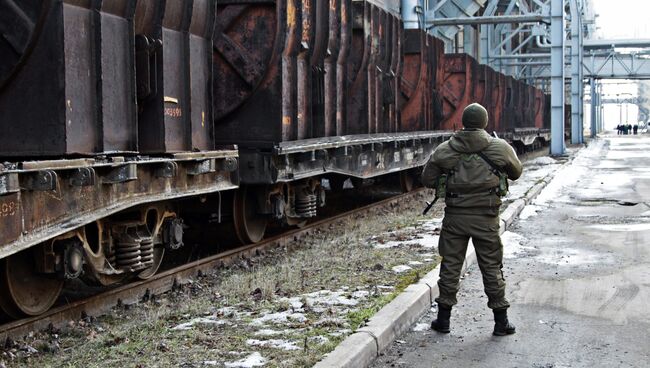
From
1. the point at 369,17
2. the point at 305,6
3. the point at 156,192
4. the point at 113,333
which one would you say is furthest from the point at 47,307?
the point at 369,17

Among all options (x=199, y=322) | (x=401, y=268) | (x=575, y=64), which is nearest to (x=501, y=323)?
(x=199, y=322)

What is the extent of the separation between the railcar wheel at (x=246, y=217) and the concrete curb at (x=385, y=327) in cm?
319

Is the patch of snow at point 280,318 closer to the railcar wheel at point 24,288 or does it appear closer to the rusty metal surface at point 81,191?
the rusty metal surface at point 81,191

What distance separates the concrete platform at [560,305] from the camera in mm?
6297

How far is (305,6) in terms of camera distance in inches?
478

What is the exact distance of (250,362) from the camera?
5664 mm

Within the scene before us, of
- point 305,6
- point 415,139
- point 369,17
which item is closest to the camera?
point 305,6

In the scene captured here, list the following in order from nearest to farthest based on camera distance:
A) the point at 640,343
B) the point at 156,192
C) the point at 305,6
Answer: the point at 640,343 → the point at 156,192 → the point at 305,6

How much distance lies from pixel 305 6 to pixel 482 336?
6473 mm

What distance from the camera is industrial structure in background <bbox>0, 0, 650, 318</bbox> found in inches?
267

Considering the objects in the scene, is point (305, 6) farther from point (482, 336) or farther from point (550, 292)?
point (482, 336)

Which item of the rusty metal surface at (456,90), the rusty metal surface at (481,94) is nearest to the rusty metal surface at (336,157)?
the rusty metal surface at (481,94)

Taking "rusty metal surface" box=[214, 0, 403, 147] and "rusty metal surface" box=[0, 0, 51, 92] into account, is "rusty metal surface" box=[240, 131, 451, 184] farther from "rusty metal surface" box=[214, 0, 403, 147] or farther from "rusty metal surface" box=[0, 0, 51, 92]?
"rusty metal surface" box=[0, 0, 51, 92]

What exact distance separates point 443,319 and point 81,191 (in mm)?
2862
